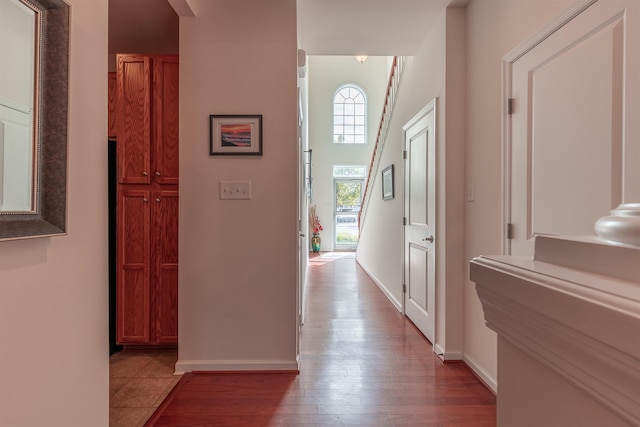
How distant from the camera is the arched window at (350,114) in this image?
8898 mm

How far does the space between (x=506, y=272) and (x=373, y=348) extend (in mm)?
2405

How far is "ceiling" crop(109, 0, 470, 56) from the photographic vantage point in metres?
2.37

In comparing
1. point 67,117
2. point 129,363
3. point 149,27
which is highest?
point 149,27

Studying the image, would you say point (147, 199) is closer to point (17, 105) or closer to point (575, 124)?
point (17, 105)

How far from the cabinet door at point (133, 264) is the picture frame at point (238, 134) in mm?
730

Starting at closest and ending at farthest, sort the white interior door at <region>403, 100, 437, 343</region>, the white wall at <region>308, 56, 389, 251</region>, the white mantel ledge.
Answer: the white mantel ledge → the white interior door at <region>403, 100, 437, 343</region> → the white wall at <region>308, 56, 389, 251</region>

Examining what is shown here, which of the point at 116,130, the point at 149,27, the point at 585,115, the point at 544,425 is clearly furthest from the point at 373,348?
the point at 149,27

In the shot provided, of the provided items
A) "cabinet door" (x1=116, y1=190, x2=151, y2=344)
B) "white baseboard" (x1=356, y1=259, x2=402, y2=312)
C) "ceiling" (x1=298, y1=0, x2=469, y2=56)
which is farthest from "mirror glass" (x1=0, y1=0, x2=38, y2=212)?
"white baseboard" (x1=356, y1=259, x2=402, y2=312)

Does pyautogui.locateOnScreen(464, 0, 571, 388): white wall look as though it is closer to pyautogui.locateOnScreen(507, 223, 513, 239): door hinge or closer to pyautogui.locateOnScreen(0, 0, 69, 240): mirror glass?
pyautogui.locateOnScreen(507, 223, 513, 239): door hinge

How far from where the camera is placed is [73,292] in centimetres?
108

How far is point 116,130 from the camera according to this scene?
7.97ft

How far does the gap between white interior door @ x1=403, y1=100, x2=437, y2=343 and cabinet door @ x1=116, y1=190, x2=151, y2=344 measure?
2.24 m

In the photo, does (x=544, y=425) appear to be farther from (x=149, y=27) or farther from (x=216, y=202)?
(x=149, y=27)

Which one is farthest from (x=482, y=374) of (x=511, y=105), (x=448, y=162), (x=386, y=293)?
(x=386, y=293)
